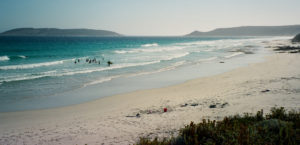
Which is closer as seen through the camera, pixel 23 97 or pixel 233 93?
pixel 233 93

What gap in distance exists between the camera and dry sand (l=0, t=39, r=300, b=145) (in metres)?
6.36

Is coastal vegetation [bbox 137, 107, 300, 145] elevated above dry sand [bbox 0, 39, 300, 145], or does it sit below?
above

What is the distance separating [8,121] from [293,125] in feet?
29.0

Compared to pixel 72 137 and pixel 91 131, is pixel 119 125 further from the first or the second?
pixel 72 137

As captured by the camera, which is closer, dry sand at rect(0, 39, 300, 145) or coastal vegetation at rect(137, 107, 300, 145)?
coastal vegetation at rect(137, 107, 300, 145)

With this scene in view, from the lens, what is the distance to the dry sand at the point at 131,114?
6.36 meters

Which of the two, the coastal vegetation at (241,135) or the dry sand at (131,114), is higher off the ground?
the coastal vegetation at (241,135)

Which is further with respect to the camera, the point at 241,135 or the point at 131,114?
the point at 131,114

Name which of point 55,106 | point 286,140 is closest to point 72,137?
point 55,106

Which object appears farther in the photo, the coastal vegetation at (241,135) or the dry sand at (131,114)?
the dry sand at (131,114)

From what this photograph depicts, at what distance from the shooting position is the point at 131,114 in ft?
27.2

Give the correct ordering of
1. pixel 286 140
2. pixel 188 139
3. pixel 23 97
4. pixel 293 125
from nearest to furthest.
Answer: pixel 286 140 → pixel 188 139 → pixel 293 125 → pixel 23 97

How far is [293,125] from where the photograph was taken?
16.1 feet

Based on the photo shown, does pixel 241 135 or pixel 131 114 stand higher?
pixel 241 135
